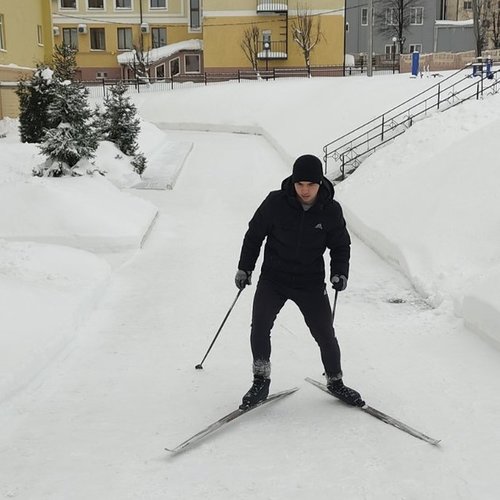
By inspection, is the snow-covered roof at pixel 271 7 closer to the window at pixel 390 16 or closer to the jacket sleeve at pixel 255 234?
the window at pixel 390 16

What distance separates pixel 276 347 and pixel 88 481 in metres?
2.69

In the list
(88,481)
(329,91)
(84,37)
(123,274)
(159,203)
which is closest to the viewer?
(88,481)

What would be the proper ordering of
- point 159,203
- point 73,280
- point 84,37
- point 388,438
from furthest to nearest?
point 84,37, point 159,203, point 73,280, point 388,438

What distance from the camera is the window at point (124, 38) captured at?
53125mm

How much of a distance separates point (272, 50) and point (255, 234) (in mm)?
45340

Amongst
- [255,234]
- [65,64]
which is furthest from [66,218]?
[65,64]

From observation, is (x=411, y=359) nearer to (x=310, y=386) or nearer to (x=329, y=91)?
(x=310, y=386)

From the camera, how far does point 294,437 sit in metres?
4.48

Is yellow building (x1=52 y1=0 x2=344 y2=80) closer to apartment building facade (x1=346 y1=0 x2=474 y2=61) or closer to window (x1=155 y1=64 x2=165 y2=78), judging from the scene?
window (x1=155 y1=64 x2=165 y2=78)

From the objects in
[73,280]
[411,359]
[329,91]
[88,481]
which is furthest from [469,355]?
[329,91]

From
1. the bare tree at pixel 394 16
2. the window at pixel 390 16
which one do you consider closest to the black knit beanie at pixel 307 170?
the bare tree at pixel 394 16

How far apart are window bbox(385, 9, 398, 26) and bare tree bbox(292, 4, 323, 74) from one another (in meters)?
11.2

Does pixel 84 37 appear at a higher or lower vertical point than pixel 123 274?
higher

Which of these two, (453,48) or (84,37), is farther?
(453,48)
